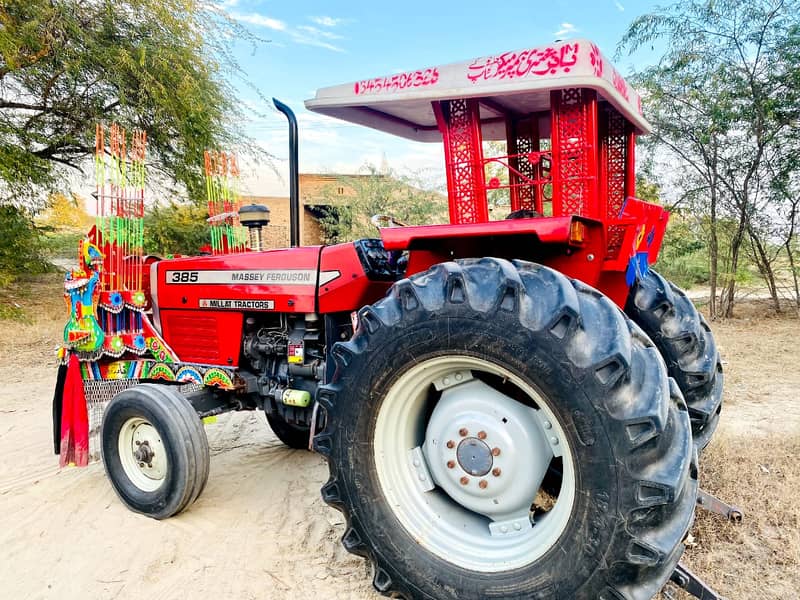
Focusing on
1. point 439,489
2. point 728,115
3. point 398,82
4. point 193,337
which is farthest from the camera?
point 728,115

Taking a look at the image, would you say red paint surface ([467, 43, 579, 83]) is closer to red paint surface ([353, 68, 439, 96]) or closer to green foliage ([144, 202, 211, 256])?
red paint surface ([353, 68, 439, 96])

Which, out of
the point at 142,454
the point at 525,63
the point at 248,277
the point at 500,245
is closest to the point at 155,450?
the point at 142,454

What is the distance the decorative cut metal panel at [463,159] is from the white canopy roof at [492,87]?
9 centimetres

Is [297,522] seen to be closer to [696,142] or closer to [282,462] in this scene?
[282,462]

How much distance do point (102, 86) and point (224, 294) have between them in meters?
7.69

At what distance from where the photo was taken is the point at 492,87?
7.15 ft

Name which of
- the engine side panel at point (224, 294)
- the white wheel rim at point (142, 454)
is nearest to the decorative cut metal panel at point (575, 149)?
→ the engine side panel at point (224, 294)

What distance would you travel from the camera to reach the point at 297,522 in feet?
8.99

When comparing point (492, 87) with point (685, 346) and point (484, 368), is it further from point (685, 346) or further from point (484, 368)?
point (685, 346)

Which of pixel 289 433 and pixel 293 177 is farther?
pixel 289 433

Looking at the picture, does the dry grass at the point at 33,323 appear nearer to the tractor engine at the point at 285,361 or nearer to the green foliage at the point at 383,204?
the tractor engine at the point at 285,361

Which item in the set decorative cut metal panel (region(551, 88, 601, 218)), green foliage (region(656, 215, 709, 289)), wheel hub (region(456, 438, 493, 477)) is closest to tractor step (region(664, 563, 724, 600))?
wheel hub (region(456, 438, 493, 477))

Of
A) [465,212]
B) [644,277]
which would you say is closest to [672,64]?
[644,277]

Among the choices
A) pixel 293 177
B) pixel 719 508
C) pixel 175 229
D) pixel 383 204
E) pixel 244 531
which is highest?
pixel 383 204
